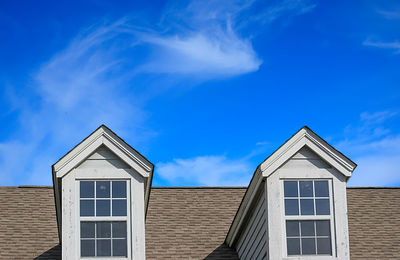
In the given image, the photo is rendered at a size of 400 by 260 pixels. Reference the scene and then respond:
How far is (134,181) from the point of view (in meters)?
13.4

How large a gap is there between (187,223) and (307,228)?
4.30 m

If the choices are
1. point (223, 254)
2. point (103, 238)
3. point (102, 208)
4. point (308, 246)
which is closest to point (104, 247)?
point (103, 238)

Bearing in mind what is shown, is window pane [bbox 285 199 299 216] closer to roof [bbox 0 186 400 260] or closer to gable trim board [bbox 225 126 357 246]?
gable trim board [bbox 225 126 357 246]

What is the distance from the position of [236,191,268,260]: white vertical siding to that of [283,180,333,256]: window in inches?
19.0

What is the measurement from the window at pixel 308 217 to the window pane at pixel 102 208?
3.24 m

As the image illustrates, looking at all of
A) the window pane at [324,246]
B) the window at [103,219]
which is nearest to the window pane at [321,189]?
the window pane at [324,246]

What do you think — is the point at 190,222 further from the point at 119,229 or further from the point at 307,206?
the point at 307,206

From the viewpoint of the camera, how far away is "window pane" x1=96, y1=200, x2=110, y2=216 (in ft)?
43.3

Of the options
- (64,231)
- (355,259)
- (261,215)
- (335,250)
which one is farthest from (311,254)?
(64,231)

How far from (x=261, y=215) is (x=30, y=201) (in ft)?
22.4

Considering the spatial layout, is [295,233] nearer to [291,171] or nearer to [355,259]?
[291,171]

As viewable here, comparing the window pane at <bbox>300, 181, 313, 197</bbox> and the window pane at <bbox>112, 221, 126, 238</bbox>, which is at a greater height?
the window pane at <bbox>300, 181, 313, 197</bbox>

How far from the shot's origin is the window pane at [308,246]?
12820 millimetres

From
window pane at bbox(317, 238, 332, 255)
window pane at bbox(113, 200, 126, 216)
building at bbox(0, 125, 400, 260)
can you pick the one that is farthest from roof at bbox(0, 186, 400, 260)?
window pane at bbox(113, 200, 126, 216)
